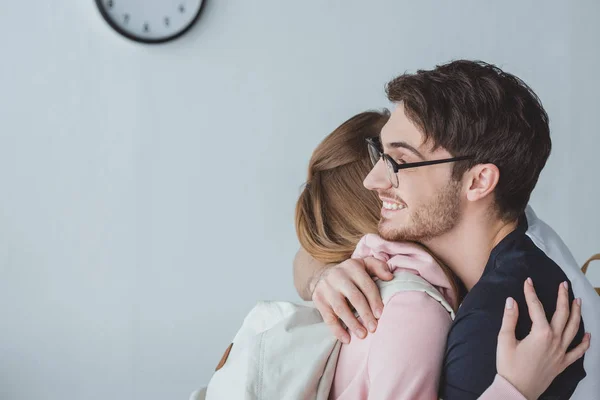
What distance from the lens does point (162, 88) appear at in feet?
8.20

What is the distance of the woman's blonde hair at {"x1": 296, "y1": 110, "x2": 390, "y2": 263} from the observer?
158 centimetres

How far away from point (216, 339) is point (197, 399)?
1.16 m

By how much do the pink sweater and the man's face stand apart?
13 centimetres

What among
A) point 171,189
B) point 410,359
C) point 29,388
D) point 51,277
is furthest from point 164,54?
point 410,359

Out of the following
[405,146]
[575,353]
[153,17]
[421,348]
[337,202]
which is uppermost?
[153,17]

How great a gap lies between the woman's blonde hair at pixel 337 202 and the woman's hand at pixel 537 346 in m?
0.48

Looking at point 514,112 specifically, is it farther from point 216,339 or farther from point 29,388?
point 29,388

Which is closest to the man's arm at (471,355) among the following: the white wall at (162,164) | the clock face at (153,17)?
the white wall at (162,164)

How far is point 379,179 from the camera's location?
1388 mm

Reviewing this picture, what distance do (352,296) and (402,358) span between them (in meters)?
0.16

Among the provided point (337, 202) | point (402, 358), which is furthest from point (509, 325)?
point (337, 202)

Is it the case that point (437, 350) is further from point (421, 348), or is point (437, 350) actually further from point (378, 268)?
point (378, 268)

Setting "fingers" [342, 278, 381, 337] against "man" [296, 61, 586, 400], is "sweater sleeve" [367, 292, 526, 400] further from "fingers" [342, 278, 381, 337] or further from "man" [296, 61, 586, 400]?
"man" [296, 61, 586, 400]

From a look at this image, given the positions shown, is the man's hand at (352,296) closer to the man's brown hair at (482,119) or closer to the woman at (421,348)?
the woman at (421,348)
